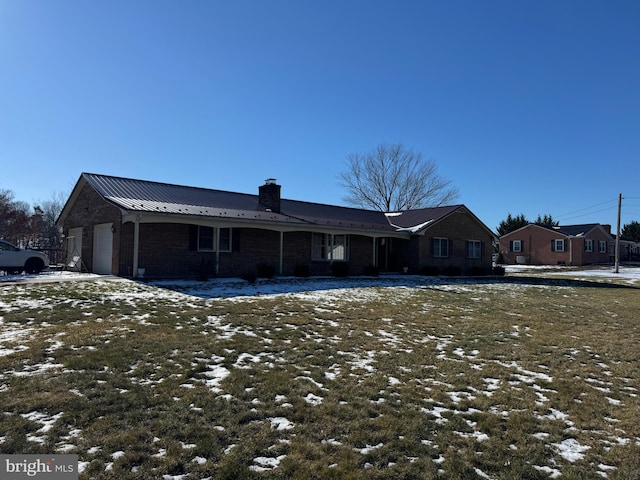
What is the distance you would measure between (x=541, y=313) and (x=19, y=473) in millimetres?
10936

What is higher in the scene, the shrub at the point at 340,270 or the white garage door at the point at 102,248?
the white garage door at the point at 102,248

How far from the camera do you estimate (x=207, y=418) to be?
12.6 ft

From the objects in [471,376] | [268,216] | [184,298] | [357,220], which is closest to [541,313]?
[471,376]

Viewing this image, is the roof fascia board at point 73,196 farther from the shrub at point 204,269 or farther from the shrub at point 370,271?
the shrub at point 370,271

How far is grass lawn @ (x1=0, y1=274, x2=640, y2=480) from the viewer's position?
322 cm

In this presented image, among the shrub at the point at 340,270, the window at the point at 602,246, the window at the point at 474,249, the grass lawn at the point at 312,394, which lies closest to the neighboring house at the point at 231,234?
the shrub at the point at 340,270

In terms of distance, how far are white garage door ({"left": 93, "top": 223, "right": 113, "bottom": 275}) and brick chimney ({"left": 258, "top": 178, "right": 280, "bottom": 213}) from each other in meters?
6.93

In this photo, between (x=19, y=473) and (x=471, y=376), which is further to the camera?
(x=471, y=376)

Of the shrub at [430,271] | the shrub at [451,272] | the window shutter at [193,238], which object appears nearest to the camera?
the window shutter at [193,238]

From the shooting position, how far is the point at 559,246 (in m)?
40.2

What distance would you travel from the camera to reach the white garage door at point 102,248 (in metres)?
16.3

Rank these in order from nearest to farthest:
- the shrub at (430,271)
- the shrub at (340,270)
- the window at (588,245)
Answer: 1. the shrub at (340,270)
2. the shrub at (430,271)
3. the window at (588,245)

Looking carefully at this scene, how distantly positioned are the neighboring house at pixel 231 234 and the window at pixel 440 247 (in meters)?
0.06

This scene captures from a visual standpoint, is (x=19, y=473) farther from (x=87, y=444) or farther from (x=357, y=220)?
(x=357, y=220)
